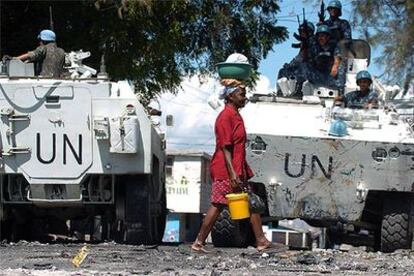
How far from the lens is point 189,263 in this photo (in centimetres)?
814

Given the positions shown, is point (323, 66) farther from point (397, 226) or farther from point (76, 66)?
point (76, 66)

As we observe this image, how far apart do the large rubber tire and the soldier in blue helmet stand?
3.02 m

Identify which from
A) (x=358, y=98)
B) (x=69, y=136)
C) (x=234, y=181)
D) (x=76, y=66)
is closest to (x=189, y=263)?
(x=234, y=181)

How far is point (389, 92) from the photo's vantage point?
1213cm

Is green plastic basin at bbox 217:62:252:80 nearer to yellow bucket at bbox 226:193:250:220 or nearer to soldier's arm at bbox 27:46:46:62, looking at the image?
yellow bucket at bbox 226:193:250:220

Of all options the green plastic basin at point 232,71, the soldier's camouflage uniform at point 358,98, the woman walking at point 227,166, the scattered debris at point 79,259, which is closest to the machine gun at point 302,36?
the soldier's camouflage uniform at point 358,98

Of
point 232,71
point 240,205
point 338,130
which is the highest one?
point 232,71

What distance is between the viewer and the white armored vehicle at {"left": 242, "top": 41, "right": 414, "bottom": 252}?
10547mm

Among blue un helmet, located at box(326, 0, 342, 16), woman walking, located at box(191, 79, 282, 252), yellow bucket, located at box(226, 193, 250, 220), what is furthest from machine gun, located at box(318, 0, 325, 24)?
yellow bucket, located at box(226, 193, 250, 220)

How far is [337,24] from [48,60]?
373 centimetres

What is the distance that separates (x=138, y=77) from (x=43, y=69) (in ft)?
24.0

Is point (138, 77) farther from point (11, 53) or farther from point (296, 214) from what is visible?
point (296, 214)

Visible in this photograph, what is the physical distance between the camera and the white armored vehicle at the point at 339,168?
10.5 meters

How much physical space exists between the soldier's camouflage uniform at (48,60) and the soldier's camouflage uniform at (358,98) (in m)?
3.29
